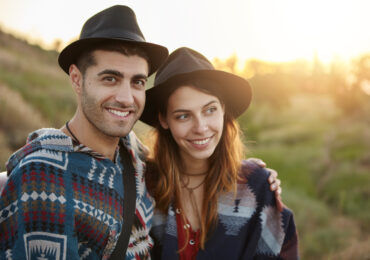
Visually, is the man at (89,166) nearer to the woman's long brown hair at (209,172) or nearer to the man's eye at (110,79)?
the man's eye at (110,79)

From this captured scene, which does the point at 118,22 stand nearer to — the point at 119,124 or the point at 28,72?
the point at 119,124

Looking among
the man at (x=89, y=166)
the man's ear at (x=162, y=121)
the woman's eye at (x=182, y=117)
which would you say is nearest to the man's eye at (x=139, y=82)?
the man at (x=89, y=166)

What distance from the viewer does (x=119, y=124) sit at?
2.59 m

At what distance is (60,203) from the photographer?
2.18m

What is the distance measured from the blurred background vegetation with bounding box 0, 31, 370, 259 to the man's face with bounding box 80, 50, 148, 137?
5.39 feet

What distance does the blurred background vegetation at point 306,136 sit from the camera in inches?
274

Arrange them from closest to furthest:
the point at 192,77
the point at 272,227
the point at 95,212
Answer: the point at 95,212
the point at 192,77
the point at 272,227

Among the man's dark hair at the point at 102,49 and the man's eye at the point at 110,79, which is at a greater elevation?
the man's dark hair at the point at 102,49

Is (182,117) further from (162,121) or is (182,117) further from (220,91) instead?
(220,91)

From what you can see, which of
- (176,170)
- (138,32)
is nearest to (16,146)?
(176,170)

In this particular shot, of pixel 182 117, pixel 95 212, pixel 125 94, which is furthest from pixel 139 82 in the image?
pixel 95 212

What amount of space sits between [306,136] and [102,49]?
812 inches

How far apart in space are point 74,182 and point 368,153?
1342 cm

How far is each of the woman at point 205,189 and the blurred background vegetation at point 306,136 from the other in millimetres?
660
